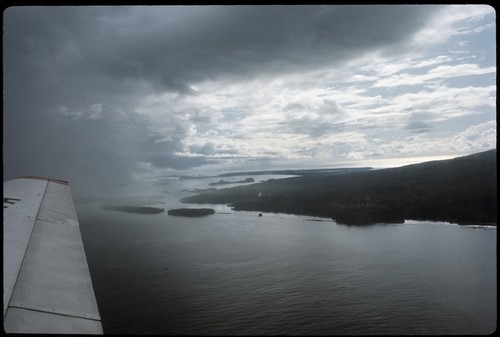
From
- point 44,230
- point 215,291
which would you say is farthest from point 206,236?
point 44,230

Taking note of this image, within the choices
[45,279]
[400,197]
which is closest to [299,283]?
[45,279]

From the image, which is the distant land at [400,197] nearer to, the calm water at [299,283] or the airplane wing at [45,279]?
the calm water at [299,283]

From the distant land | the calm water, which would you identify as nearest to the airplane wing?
the calm water

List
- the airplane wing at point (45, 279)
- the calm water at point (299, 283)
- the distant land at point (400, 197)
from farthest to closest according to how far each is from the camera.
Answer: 1. the distant land at point (400, 197)
2. the calm water at point (299, 283)
3. the airplane wing at point (45, 279)

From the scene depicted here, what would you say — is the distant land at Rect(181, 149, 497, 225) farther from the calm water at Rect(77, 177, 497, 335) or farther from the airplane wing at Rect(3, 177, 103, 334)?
the airplane wing at Rect(3, 177, 103, 334)

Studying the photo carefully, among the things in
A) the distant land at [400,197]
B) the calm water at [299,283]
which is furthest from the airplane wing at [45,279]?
the distant land at [400,197]

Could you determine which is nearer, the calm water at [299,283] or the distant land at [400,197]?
the calm water at [299,283]
